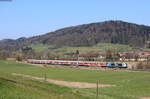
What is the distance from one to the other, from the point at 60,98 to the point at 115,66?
132 meters

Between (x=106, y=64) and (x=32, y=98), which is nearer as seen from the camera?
(x=32, y=98)

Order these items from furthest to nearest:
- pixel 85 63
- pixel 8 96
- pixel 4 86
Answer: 1. pixel 85 63
2. pixel 4 86
3. pixel 8 96

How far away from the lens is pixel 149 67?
136250mm

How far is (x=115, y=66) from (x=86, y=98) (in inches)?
5026

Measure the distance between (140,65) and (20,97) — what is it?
5046 inches

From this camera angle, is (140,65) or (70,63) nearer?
(140,65)

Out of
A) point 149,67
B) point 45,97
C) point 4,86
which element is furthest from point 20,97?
point 149,67

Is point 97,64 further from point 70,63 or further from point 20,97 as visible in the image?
point 20,97

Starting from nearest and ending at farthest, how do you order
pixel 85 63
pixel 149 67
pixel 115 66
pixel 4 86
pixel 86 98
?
1. pixel 4 86
2. pixel 86 98
3. pixel 149 67
4. pixel 115 66
5. pixel 85 63

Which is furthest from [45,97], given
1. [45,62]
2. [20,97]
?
[45,62]

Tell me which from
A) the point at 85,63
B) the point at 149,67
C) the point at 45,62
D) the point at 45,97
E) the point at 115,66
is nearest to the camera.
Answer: the point at 45,97

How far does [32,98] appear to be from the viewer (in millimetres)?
16031

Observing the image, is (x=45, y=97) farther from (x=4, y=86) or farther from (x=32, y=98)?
(x=4, y=86)

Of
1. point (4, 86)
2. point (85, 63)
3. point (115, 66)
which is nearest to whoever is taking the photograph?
point (4, 86)
